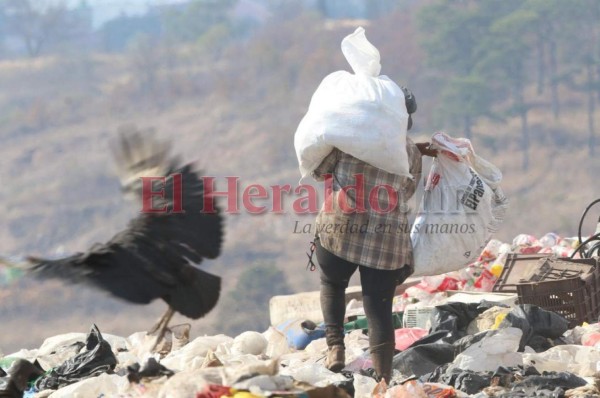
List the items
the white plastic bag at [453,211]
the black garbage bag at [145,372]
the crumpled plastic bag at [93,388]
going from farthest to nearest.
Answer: the white plastic bag at [453,211] < the crumpled plastic bag at [93,388] < the black garbage bag at [145,372]

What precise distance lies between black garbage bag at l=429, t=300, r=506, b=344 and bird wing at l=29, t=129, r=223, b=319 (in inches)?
87.1

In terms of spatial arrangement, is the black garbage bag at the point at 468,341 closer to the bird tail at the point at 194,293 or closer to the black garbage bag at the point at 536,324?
the black garbage bag at the point at 536,324

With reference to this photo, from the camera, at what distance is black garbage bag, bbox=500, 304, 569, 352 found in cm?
596

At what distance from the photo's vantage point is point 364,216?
5.34 m

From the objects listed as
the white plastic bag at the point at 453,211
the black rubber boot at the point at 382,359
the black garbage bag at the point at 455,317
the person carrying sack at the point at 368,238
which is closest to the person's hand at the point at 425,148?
the white plastic bag at the point at 453,211

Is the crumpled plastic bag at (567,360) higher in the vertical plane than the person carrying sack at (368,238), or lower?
lower

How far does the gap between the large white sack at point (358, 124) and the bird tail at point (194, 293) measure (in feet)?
4.26

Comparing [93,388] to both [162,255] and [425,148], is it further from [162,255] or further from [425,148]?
[425,148]

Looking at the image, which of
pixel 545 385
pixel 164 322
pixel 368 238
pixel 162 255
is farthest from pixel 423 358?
pixel 162 255

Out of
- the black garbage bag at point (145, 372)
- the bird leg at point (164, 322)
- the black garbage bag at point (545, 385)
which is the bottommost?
the black garbage bag at point (545, 385)

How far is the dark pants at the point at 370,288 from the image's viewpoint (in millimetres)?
5410

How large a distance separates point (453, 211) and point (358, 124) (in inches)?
37.8

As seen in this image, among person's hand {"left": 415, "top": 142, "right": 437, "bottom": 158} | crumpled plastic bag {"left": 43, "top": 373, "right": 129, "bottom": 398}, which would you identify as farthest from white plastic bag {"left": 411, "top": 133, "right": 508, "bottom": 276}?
crumpled plastic bag {"left": 43, "top": 373, "right": 129, "bottom": 398}

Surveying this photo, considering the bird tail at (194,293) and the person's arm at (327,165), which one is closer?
the bird tail at (194,293)
